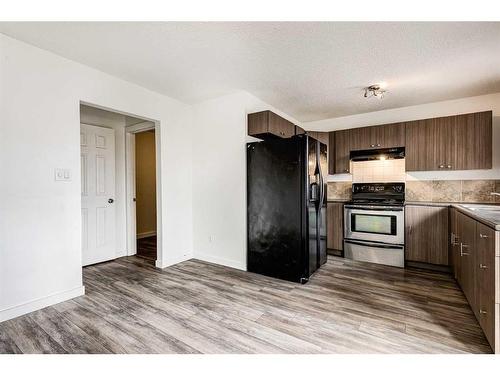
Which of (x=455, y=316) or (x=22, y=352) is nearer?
(x=22, y=352)

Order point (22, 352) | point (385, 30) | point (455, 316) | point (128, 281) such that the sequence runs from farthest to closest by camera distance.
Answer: point (128, 281) → point (455, 316) → point (385, 30) → point (22, 352)

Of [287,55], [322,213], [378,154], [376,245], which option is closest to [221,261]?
[322,213]

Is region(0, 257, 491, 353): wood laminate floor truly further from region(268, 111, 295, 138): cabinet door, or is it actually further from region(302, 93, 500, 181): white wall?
region(268, 111, 295, 138): cabinet door

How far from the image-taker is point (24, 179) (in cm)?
215

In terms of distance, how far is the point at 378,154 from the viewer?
148 inches

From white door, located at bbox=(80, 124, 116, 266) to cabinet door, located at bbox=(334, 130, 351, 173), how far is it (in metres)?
3.64

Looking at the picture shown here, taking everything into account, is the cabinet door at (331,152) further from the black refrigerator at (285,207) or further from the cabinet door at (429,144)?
the cabinet door at (429,144)

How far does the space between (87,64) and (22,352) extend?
257 cm

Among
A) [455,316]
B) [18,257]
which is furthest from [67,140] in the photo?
[455,316]

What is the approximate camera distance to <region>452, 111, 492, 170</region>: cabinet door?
3072 mm

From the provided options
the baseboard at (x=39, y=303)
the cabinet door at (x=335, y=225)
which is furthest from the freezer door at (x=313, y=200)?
the baseboard at (x=39, y=303)

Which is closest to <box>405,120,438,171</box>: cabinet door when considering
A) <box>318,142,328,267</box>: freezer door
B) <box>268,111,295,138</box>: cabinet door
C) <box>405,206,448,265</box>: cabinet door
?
<box>405,206,448,265</box>: cabinet door

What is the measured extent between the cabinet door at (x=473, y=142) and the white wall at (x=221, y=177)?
8.50 feet
